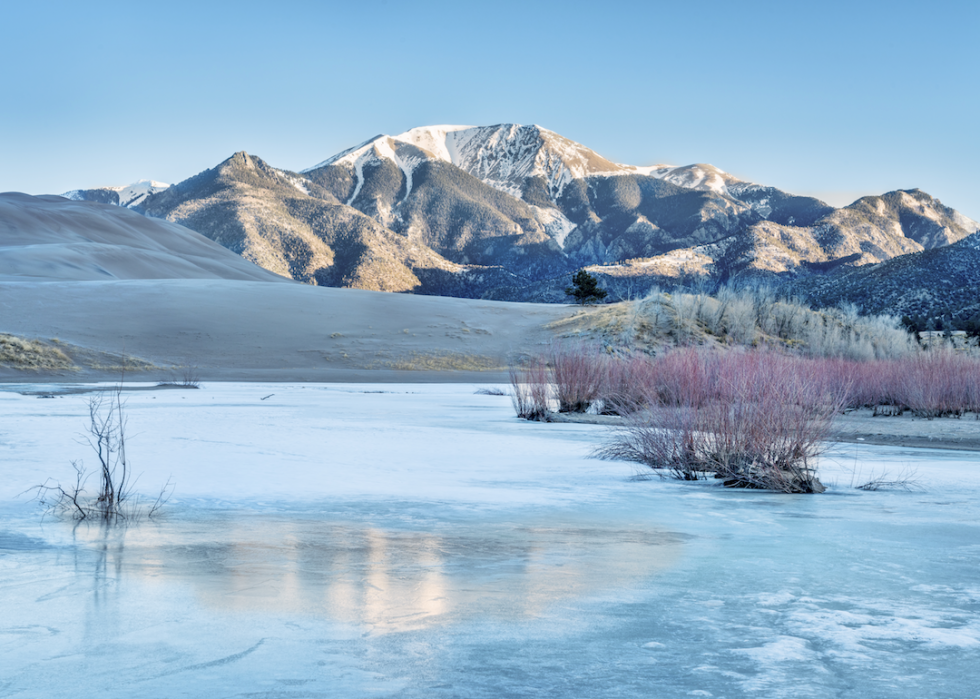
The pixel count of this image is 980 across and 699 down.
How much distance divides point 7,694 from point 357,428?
9474mm

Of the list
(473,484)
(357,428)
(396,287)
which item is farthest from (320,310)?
(396,287)

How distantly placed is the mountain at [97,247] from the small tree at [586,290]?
32.9m

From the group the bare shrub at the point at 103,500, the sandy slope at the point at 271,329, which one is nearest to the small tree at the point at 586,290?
the sandy slope at the point at 271,329

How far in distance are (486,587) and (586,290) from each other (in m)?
55.8

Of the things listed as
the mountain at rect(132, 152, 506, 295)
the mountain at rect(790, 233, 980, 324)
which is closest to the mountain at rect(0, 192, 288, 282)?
the mountain at rect(132, 152, 506, 295)

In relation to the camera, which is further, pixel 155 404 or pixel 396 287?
pixel 396 287

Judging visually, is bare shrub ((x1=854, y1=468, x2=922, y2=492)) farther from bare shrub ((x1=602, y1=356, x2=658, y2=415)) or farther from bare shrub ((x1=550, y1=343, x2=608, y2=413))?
bare shrub ((x1=550, y1=343, x2=608, y2=413))

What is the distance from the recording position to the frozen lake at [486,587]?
3.16 m

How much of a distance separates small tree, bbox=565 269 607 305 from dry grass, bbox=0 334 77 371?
35.3 metres

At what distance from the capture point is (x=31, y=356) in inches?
1082

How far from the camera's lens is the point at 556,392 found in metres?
16.5

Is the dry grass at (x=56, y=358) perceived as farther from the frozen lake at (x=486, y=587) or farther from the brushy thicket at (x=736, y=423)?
the frozen lake at (x=486, y=587)

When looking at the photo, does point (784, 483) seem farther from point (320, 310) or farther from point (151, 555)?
point (320, 310)

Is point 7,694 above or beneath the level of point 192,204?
beneath
